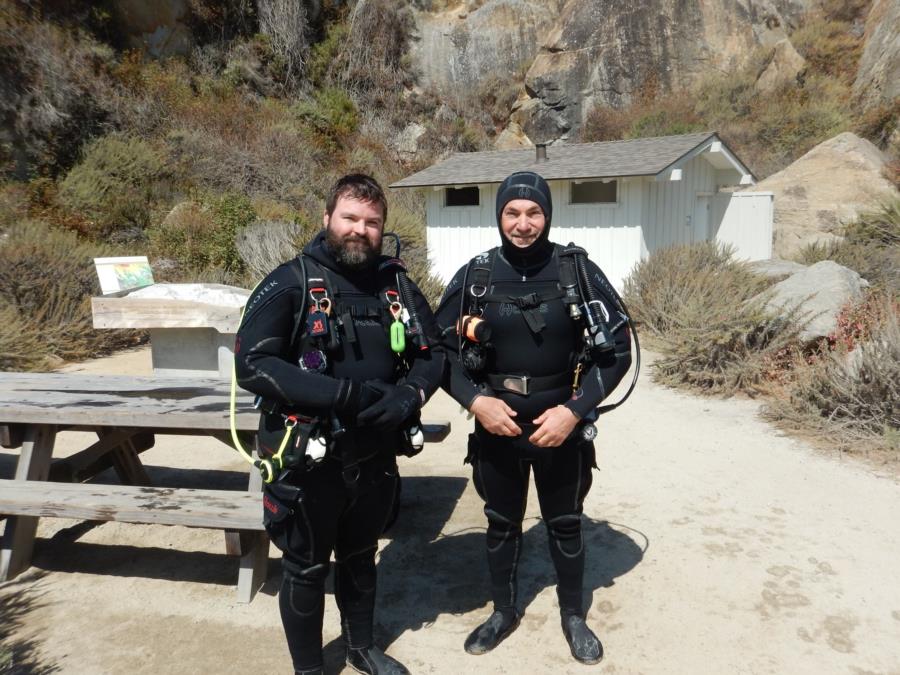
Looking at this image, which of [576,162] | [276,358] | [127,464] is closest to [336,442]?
[276,358]

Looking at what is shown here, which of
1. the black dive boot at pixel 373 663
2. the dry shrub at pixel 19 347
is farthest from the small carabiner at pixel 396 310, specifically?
the dry shrub at pixel 19 347

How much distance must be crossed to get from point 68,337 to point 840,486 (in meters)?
8.70

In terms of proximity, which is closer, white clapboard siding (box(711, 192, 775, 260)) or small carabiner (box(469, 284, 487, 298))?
small carabiner (box(469, 284, 487, 298))

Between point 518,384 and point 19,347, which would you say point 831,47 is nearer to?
point 19,347

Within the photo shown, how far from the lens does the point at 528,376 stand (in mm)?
2611

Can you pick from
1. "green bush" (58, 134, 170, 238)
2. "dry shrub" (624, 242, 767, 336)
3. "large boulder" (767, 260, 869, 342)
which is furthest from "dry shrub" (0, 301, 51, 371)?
"large boulder" (767, 260, 869, 342)

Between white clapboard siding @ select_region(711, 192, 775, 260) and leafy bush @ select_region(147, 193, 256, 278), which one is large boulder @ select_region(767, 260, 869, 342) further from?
leafy bush @ select_region(147, 193, 256, 278)

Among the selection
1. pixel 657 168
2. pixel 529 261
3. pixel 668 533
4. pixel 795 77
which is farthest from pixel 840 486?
pixel 795 77

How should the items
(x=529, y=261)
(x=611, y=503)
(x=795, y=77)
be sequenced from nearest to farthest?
(x=529, y=261), (x=611, y=503), (x=795, y=77)

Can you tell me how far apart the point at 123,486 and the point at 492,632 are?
1.98m

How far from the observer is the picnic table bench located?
3086mm

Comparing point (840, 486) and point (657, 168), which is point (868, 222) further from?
point (840, 486)

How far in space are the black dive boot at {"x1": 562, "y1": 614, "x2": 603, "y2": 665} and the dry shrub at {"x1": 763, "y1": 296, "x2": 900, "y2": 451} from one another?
3310 mm

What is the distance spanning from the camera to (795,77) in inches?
995
